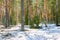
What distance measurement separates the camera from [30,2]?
13250 mm

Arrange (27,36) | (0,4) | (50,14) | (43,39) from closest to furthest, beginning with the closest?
(43,39)
(27,36)
(0,4)
(50,14)

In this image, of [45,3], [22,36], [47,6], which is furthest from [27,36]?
[47,6]

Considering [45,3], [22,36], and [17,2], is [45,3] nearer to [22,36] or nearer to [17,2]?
[17,2]

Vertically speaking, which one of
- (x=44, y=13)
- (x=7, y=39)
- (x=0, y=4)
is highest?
(x=0, y=4)

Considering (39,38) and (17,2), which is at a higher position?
(17,2)

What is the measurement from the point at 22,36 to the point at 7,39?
739mm

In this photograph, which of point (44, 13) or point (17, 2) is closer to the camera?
point (44, 13)

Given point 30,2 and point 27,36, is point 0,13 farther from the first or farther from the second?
point 27,36

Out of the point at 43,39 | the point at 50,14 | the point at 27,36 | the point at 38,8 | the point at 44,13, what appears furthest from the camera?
Result: the point at 50,14

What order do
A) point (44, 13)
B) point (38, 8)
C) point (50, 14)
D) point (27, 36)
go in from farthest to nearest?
point (50, 14), point (38, 8), point (44, 13), point (27, 36)

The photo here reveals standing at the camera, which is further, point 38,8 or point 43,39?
point 38,8

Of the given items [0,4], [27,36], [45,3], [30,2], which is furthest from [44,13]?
[27,36]

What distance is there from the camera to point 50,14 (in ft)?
47.7

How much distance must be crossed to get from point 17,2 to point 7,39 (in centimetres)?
870
